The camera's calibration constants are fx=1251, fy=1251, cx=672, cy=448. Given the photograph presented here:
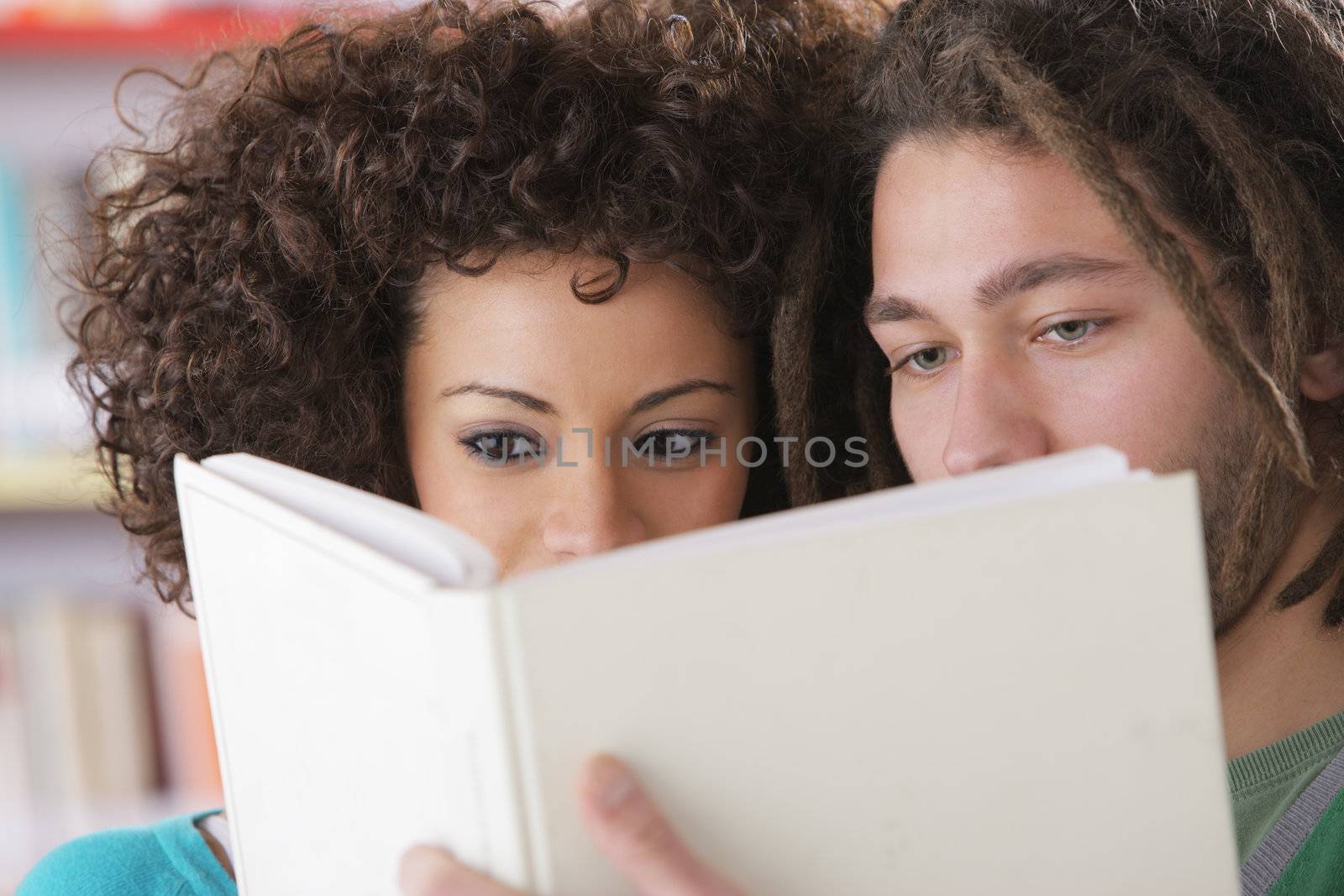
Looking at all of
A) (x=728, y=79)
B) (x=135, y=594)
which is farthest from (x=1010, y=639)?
(x=135, y=594)

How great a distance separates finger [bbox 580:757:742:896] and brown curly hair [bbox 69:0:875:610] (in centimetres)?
62

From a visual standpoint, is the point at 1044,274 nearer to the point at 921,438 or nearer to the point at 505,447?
the point at 921,438

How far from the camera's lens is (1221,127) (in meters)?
0.97

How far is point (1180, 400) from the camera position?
95cm

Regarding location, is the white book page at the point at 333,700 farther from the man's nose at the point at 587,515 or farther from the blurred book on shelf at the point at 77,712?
the blurred book on shelf at the point at 77,712

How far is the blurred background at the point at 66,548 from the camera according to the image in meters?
1.79

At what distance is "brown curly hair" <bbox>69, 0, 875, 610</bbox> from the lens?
1095 mm

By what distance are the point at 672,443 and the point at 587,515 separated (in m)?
0.13

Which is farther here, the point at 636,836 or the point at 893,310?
the point at 893,310

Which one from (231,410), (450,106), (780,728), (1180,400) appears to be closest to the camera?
(780,728)

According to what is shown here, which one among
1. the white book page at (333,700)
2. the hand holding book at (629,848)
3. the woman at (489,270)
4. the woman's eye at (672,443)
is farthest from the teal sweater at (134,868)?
the hand holding book at (629,848)

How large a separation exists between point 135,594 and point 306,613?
1459 millimetres

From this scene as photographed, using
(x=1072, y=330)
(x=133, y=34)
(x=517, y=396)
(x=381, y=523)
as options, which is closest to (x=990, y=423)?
(x=1072, y=330)

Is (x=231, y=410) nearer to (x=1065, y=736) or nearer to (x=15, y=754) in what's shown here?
(x=1065, y=736)
